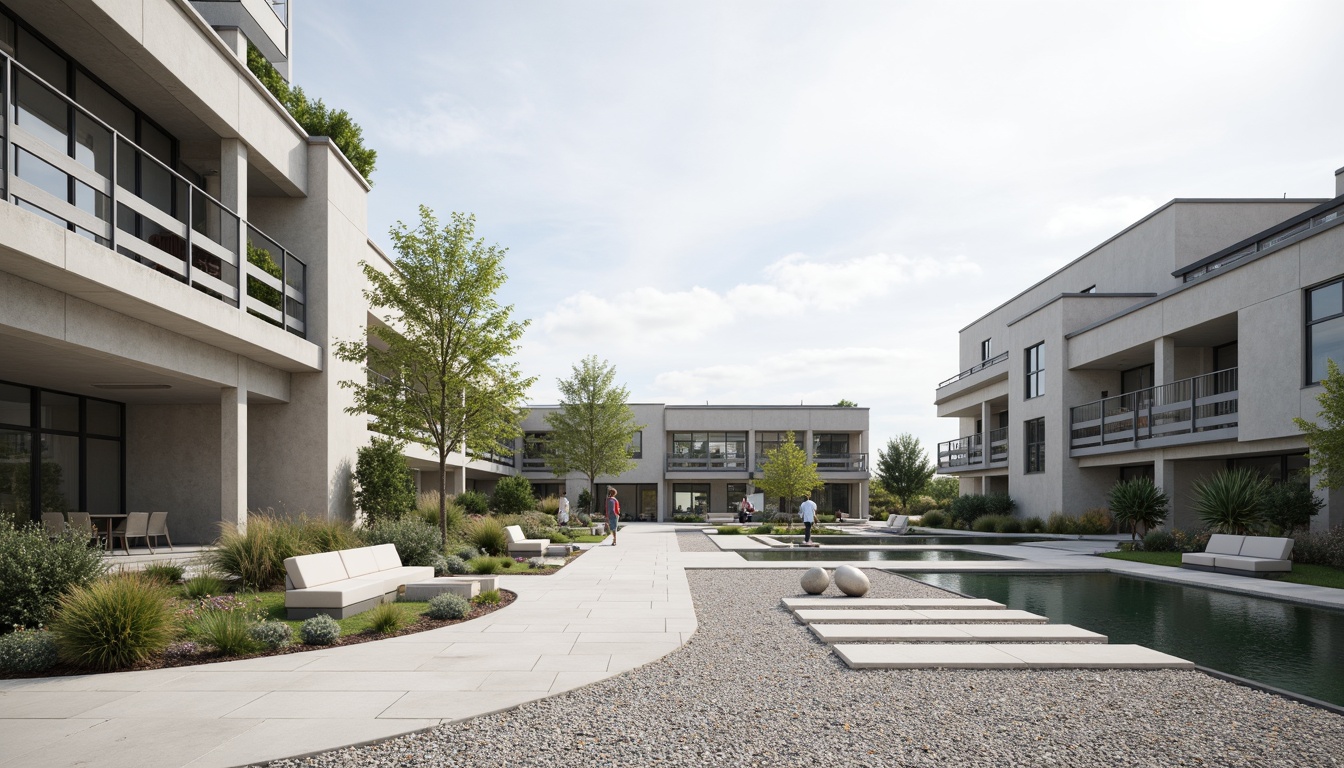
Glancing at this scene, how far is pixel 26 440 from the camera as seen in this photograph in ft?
51.3

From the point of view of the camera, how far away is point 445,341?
16.5m

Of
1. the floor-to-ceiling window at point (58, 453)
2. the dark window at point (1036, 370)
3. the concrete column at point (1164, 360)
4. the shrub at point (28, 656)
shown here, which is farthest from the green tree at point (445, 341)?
the dark window at point (1036, 370)

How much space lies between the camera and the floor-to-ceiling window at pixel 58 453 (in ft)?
49.9

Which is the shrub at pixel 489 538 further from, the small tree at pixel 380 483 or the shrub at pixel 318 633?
the shrub at pixel 318 633

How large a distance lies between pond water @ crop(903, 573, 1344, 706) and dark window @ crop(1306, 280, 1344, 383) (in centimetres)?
722

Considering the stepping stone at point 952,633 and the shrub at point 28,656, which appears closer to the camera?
the shrub at point 28,656

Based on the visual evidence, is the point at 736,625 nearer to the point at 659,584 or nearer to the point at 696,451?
the point at 659,584

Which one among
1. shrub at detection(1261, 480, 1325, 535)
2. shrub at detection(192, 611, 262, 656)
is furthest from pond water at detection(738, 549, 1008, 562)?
shrub at detection(192, 611, 262, 656)

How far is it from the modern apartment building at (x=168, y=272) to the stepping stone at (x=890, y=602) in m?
10.2

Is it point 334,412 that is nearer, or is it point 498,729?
point 498,729

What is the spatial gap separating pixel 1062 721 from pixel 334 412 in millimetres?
16457

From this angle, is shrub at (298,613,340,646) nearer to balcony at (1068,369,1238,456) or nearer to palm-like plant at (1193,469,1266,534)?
palm-like plant at (1193,469,1266,534)

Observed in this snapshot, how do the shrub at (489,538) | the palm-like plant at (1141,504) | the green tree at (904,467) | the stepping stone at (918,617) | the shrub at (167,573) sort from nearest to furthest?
the stepping stone at (918,617), the shrub at (167,573), the shrub at (489,538), the palm-like plant at (1141,504), the green tree at (904,467)

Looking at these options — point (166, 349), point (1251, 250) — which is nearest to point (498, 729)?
point (166, 349)
